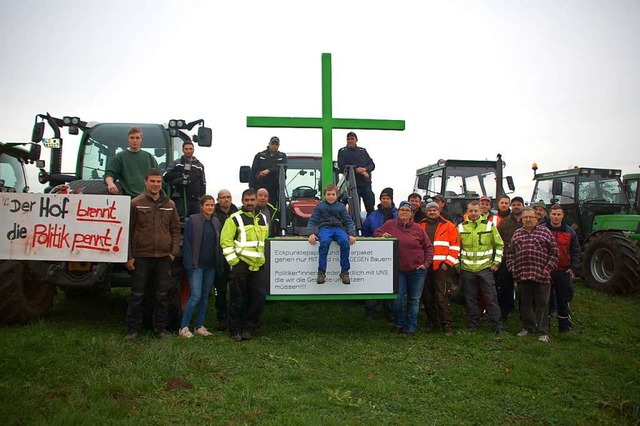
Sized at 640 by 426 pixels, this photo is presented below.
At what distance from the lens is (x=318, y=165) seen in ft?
30.5

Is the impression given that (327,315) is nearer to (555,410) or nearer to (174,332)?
(174,332)

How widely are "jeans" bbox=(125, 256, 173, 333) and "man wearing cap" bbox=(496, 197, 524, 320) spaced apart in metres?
4.54

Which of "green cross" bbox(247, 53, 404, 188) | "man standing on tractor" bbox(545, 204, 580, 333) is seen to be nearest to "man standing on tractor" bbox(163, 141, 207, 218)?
"green cross" bbox(247, 53, 404, 188)

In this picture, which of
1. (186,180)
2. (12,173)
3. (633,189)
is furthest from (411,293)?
(633,189)

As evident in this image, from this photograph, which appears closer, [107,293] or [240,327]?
[240,327]

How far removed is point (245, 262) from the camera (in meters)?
6.04

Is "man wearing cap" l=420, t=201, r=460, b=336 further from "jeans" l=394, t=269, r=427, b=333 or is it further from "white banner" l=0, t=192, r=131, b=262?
"white banner" l=0, t=192, r=131, b=262

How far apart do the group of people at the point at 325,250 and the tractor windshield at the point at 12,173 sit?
143 inches

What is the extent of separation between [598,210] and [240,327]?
8868mm

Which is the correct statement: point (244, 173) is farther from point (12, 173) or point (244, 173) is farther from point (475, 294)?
point (475, 294)

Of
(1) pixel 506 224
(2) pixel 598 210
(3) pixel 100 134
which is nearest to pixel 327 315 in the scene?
(1) pixel 506 224

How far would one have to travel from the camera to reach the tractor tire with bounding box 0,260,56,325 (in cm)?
583

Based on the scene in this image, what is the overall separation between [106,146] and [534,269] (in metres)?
6.18

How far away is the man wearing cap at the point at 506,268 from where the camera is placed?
24.1ft
